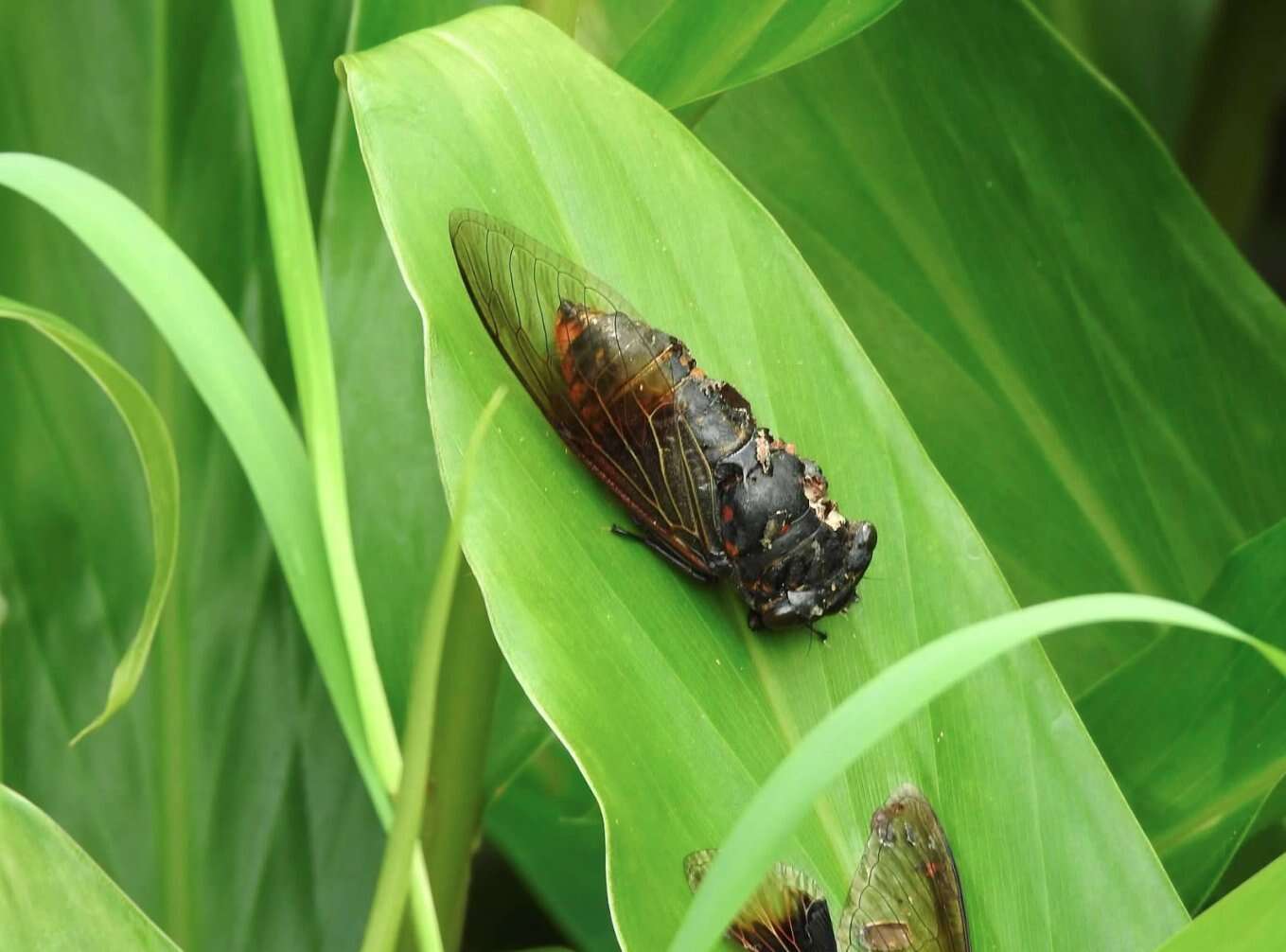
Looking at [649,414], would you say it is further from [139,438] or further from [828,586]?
[139,438]

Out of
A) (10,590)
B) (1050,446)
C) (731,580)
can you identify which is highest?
(10,590)

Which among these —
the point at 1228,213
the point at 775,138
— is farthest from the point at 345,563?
the point at 1228,213

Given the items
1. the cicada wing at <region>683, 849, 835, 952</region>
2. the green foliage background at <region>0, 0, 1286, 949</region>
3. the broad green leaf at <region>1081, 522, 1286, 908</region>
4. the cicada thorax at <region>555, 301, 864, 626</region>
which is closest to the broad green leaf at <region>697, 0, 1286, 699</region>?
the green foliage background at <region>0, 0, 1286, 949</region>

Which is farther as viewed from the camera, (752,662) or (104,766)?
(104,766)

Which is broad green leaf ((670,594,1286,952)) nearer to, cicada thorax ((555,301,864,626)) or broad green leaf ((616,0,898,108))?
cicada thorax ((555,301,864,626))

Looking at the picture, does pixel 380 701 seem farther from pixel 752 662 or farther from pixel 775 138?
pixel 775 138

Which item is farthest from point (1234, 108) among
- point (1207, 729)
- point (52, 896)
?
point (52, 896)

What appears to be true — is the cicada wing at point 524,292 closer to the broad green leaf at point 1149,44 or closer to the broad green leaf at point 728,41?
the broad green leaf at point 728,41
